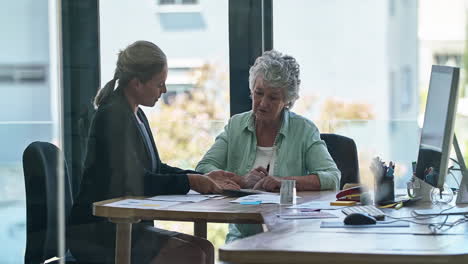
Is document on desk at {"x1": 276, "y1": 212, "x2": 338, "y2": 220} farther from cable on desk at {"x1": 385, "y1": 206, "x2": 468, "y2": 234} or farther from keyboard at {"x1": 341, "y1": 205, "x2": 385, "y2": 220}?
cable on desk at {"x1": 385, "y1": 206, "x2": 468, "y2": 234}

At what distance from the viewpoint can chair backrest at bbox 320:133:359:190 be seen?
3.45 metres

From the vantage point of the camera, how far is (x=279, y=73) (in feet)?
11.0

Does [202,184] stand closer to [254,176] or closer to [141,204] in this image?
[254,176]

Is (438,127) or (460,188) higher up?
(438,127)

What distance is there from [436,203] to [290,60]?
1.09 meters


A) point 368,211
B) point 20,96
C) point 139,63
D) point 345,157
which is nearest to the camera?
point 368,211

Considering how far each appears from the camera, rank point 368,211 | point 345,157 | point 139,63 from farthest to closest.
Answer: point 345,157
point 139,63
point 368,211

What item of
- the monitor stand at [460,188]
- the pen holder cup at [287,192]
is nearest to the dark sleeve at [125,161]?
the pen holder cup at [287,192]

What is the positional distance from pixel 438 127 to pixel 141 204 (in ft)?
3.54

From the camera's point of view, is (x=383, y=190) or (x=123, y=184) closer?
(x=383, y=190)

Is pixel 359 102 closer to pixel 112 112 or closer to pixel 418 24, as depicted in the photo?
pixel 418 24

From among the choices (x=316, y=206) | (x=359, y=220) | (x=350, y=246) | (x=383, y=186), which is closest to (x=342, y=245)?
(x=350, y=246)

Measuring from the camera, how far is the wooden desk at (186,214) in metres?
2.46

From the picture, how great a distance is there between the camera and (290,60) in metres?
3.43
